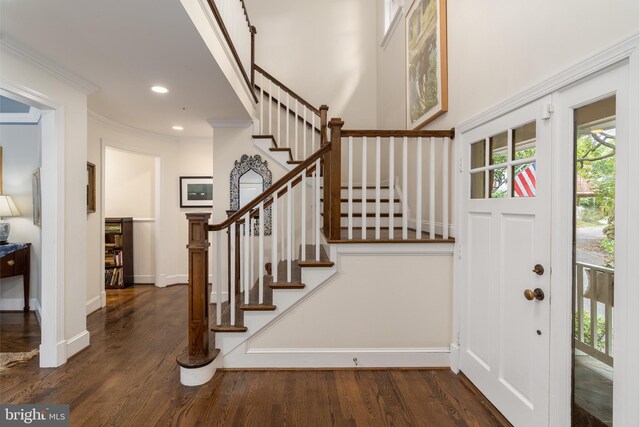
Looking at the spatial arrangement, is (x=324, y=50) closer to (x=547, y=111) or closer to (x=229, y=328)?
(x=547, y=111)

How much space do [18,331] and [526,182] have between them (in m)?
4.79

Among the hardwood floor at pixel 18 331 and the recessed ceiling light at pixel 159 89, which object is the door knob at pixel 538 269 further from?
the hardwood floor at pixel 18 331

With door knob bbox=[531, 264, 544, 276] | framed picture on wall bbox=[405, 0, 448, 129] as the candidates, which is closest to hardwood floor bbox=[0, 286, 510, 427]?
door knob bbox=[531, 264, 544, 276]

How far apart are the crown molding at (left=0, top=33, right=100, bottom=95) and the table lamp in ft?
6.52

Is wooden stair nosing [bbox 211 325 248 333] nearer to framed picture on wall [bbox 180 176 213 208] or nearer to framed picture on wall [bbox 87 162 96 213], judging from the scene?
framed picture on wall [bbox 87 162 96 213]

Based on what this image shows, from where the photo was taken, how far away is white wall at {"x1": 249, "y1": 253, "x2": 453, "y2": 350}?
8.15 feet

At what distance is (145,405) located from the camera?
2027 millimetres

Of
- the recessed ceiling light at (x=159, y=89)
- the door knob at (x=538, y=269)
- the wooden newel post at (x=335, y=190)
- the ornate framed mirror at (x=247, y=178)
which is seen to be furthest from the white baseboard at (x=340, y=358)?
the recessed ceiling light at (x=159, y=89)

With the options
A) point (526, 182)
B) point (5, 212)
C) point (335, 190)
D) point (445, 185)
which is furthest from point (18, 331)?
point (526, 182)

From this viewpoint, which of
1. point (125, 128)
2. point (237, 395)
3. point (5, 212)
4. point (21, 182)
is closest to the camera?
point (237, 395)

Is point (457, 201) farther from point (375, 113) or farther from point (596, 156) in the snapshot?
point (375, 113)

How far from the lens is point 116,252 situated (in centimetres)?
493

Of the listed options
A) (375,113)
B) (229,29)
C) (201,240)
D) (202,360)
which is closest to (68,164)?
(201,240)

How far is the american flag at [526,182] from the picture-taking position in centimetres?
167
